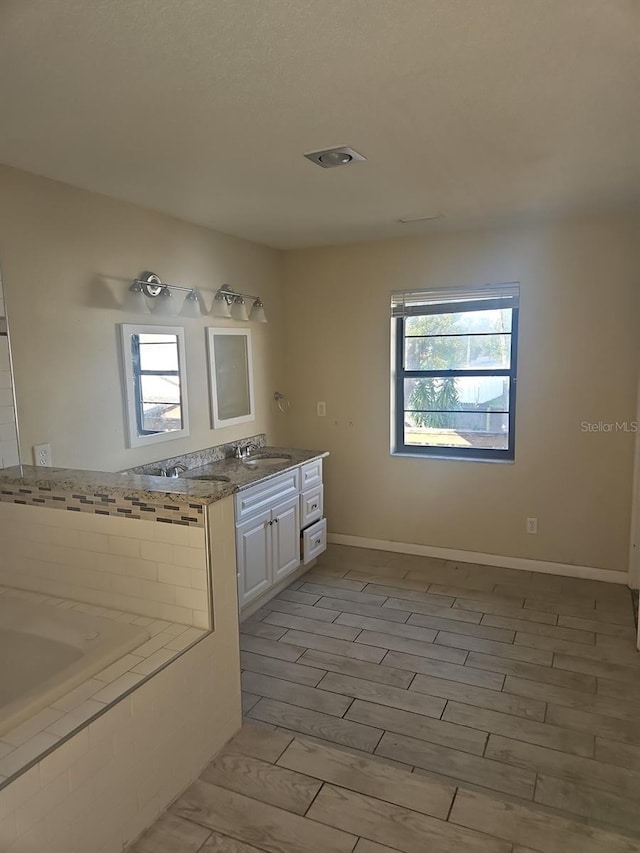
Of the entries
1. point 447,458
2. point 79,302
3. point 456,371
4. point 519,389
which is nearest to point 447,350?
point 456,371

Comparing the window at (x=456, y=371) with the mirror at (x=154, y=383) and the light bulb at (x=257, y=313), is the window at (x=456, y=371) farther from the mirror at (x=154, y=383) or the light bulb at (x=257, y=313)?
the mirror at (x=154, y=383)

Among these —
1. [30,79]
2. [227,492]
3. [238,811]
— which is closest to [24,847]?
[238,811]

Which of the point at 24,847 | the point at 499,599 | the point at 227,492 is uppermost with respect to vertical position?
the point at 227,492

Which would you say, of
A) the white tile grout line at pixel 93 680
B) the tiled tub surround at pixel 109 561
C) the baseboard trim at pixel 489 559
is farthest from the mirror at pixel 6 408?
the baseboard trim at pixel 489 559

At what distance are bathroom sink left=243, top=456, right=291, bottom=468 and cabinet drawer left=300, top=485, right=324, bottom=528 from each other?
0.90ft

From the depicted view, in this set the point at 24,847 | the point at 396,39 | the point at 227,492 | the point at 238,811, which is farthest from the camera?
the point at 227,492

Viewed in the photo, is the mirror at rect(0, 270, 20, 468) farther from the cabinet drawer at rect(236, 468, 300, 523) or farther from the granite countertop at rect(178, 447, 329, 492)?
the cabinet drawer at rect(236, 468, 300, 523)

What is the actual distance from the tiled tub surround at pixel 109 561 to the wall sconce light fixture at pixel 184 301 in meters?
1.31

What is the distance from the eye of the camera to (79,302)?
285 cm

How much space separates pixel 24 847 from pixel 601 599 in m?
3.29

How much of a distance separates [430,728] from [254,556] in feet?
4.55

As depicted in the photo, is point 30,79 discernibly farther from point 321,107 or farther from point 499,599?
point 499,599

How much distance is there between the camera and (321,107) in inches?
76.5

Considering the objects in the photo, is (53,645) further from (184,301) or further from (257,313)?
(257,313)
